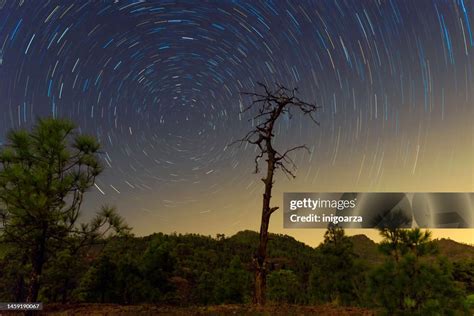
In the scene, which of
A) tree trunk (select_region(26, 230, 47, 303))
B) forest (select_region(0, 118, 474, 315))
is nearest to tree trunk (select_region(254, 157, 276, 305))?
forest (select_region(0, 118, 474, 315))

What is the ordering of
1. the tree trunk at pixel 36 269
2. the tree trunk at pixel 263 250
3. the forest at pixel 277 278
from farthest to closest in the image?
the tree trunk at pixel 263 250 → the tree trunk at pixel 36 269 → the forest at pixel 277 278

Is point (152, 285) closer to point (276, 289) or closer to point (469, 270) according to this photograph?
point (276, 289)

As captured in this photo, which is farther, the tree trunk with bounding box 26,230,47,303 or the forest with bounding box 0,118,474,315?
the tree trunk with bounding box 26,230,47,303

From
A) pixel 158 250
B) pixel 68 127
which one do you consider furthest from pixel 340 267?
pixel 68 127

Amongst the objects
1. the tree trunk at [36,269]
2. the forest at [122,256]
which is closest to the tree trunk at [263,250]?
the forest at [122,256]

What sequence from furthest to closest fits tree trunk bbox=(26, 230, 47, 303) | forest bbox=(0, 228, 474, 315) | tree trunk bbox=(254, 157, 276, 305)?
tree trunk bbox=(254, 157, 276, 305)
tree trunk bbox=(26, 230, 47, 303)
forest bbox=(0, 228, 474, 315)

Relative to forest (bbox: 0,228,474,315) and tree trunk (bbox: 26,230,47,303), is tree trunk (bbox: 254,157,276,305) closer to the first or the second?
forest (bbox: 0,228,474,315)

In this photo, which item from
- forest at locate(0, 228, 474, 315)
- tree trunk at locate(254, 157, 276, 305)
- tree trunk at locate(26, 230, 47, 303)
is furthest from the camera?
tree trunk at locate(254, 157, 276, 305)

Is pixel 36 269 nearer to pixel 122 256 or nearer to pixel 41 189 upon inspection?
pixel 41 189

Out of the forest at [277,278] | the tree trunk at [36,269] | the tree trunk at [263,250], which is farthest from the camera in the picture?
the tree trunk at [263,250]

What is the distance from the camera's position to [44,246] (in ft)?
50.7

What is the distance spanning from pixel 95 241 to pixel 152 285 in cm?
1741

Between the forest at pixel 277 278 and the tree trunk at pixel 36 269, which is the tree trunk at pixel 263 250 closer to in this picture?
the forest at pixel 277 278

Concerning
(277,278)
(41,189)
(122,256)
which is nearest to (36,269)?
(41,189)
